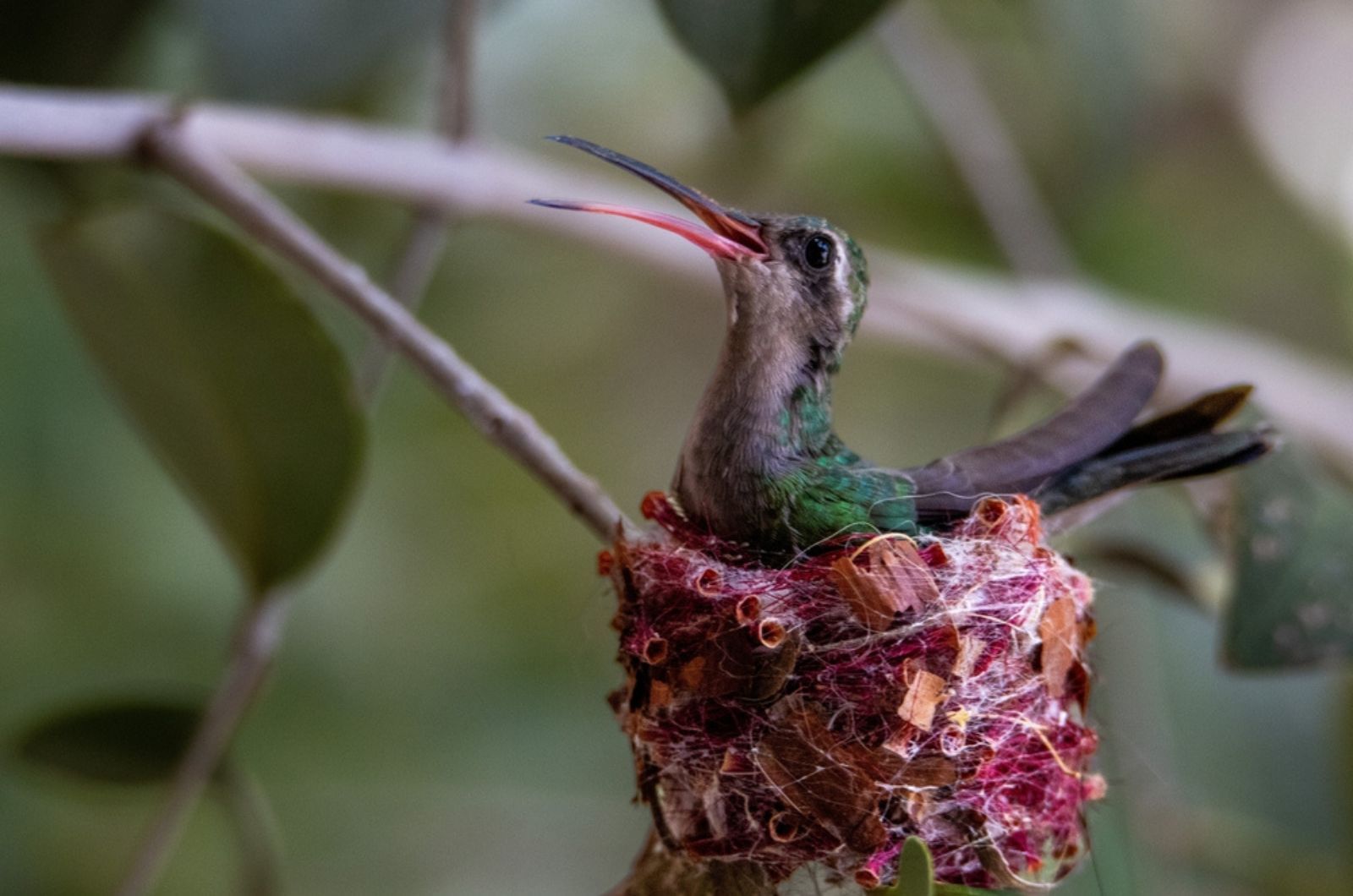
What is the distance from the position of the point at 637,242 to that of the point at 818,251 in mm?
1061

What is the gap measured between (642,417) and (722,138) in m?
1.11

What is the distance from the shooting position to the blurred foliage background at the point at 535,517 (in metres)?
2.44

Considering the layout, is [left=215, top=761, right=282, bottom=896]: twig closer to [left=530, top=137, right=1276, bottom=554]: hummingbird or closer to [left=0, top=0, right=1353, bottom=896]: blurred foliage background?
[left=0, top=0, right=1353, bottom=896]: blurred foliage background

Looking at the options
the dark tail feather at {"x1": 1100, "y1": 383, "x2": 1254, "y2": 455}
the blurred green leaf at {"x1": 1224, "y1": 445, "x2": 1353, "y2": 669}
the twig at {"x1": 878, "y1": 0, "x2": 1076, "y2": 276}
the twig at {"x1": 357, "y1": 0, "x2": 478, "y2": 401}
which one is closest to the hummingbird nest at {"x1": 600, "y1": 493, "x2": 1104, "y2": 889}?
the dark tail feather at {"x1": 1100, "y1": 383, "x2": 1254, "y2": 455}

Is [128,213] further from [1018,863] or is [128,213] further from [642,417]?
[642,417]

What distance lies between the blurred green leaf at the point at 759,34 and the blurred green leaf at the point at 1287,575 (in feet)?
2.13

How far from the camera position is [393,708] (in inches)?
115

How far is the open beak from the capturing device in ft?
3.00

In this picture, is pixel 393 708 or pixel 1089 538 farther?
pixel 393 708

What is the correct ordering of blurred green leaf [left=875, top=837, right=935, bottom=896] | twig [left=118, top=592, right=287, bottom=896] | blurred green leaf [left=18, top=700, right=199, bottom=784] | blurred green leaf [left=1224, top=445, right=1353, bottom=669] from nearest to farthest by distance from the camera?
blurred green leaf [left=875, top=837, right=935, bottom=896] → blurred green leaf [left=1224, top=445, right=1353, bottom=669] → twig [left=118, top=592, right=287, bottom=896] → blurred green leaf [left=18, top=700, right=199, bottom=784]

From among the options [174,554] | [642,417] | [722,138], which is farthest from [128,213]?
[642,417]

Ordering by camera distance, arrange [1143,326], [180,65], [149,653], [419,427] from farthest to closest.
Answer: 1. [419,427]
2. [149,653]
3. [1143,326]
4. [180,65]

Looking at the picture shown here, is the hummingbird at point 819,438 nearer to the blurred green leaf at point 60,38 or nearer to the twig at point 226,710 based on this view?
the twig at point 226,710

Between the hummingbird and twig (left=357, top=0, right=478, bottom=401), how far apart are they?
0.51 metres
